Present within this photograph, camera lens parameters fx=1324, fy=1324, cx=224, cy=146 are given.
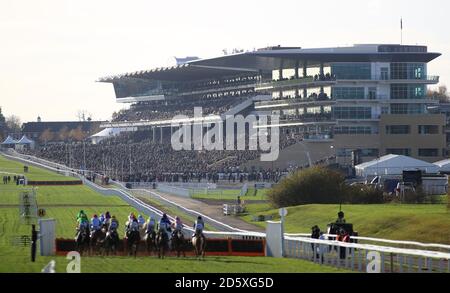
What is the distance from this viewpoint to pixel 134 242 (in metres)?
40.5

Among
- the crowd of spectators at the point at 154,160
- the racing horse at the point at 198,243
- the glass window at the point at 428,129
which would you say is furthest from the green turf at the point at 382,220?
the glass window at the point at 428,129

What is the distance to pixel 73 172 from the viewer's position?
420 ft

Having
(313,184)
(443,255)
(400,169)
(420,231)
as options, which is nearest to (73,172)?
(400,169)

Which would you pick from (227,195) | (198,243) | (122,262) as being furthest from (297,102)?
(122,262)

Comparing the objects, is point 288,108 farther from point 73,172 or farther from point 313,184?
point 313,184

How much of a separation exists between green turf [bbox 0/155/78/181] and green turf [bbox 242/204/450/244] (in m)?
49.0

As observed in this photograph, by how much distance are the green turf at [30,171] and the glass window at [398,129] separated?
3332cm

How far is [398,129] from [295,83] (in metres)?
14.3

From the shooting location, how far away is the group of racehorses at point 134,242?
39781mm

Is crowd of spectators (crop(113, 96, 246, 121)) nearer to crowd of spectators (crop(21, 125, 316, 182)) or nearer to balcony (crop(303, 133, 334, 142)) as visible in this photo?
crowd of spectators (crop(21, 125, 316, 182))

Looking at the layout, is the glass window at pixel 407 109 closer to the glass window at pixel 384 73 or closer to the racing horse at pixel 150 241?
the glass window at pixel 384 73

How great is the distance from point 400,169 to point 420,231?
1737 inches

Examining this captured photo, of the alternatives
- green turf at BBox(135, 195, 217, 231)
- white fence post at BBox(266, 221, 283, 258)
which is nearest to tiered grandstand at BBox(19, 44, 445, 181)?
green turf at BBox(135, 195, 217, 231)

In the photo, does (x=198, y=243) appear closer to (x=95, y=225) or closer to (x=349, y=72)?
(x=95, y=225)
